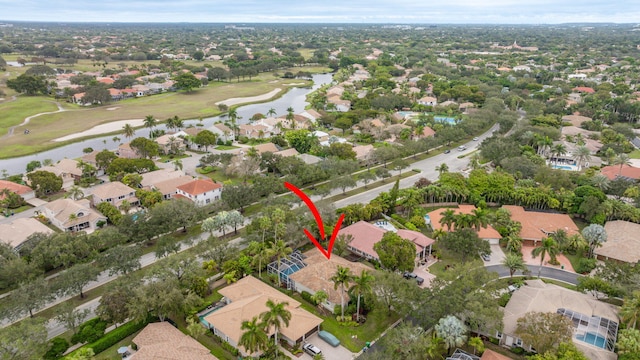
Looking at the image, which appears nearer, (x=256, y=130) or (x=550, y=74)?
(x=256, y=130)

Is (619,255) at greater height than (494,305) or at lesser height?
lesser

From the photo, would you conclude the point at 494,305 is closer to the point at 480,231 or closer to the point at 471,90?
the point at 480,231

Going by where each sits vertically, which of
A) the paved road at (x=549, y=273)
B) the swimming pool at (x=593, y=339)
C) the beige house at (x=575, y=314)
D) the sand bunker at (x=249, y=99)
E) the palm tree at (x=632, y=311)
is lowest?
the sand bunker at (x=249, y=99)

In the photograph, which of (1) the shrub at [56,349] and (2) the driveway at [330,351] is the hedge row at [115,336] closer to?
(1) the shrub at [56,349]

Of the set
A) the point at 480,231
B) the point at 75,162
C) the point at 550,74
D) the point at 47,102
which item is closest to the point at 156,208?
the point at 75,162

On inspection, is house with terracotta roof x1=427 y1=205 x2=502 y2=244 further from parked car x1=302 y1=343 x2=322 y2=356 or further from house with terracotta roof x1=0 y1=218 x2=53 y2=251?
house with terracotta roof x1=0 y1=218 x2=53 y2=251

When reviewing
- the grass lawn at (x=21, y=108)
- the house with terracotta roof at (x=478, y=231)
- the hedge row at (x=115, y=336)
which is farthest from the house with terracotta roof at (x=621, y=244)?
the grass lawn at (x=21, y=108)
